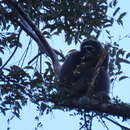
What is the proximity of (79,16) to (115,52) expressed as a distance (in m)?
1.56

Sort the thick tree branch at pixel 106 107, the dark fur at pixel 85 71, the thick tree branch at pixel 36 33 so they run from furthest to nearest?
the dark fur at pixel 85 71
the thick tree branch at pixel 36 33
the thick tree branch at pixel 106 107

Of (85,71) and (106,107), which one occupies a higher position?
(85,71)

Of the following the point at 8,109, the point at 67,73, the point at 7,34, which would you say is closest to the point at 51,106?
the point at 8,109

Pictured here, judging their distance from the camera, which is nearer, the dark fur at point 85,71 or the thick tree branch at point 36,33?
the thick tree branch at point 36,33

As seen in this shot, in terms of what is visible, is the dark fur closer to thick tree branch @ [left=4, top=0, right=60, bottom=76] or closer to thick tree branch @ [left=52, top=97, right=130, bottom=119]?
thick tree branch @ [left=4, top=0, right=60, bottom=76]

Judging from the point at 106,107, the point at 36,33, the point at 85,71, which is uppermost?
the point at 36,33

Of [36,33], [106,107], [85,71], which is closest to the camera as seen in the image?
Answer: [106,107]

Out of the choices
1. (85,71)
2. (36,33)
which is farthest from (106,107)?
(85,71)

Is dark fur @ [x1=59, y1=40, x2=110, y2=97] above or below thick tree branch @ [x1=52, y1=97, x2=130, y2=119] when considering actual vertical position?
above

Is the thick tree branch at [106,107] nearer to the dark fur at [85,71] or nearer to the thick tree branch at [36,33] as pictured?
the thick tree branch at [36,33]

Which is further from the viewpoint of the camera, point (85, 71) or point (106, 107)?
point (85, 71)

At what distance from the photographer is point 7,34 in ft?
22.2

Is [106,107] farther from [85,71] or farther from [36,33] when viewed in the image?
[85,71]

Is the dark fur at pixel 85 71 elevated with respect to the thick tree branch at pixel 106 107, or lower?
elevated
